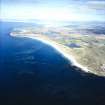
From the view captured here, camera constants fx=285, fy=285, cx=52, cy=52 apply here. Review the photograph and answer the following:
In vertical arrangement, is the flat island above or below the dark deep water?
above

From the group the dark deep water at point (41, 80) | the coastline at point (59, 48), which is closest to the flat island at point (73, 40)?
the coastline at point (59, 48)

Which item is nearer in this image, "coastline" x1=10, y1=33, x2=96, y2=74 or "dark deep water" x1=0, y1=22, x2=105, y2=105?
"dark deep water" x1=0, y1=22, x2=105, y2=105

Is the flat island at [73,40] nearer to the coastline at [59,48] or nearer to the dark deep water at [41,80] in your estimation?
the coastline at [59,48]

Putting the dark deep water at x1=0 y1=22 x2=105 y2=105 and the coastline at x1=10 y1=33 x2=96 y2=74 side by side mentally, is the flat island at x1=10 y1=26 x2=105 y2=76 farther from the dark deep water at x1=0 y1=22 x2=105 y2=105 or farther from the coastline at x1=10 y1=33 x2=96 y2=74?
the dark deep water at x1=0 y1=22 x2=105 y2=105

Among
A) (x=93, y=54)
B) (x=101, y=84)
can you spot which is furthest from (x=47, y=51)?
(x=101, y=84)

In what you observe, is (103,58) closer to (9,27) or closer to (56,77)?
(56,77)

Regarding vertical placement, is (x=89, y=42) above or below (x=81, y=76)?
above

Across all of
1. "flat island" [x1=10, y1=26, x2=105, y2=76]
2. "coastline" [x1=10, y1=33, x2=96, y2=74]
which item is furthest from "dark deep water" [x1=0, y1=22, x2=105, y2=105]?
"flat island" [x1=10, y1=26, x2=105, y2=76]

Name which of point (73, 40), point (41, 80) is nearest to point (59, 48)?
point (73, 40)
